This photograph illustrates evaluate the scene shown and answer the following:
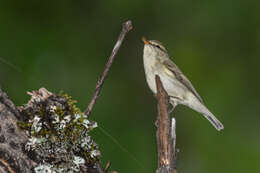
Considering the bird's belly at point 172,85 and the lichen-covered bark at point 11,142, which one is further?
the bird's belly at point 172,85

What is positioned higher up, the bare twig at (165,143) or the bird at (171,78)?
the bird at (171,78)

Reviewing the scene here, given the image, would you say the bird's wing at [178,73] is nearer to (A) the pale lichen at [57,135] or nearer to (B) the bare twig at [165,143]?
(B) the bare twig at [165,143]

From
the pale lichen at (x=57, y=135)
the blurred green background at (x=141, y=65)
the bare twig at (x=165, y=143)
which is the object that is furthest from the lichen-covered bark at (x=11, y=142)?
the blurred green background at (x=141, y=65)

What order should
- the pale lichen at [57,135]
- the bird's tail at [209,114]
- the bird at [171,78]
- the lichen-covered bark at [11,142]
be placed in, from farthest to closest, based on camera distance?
the bird's tail at [209,114] < the bird at [171,78] < the pale lichen at [57,135] < the lichen-covered bark at [11,142]

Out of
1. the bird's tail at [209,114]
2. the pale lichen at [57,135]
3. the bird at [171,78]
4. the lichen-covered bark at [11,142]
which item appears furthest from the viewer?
the bird's tail at [209,114]

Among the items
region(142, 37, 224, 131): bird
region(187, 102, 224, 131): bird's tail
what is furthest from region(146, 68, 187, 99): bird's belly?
region(187, 102, 224, 131): bird's tail

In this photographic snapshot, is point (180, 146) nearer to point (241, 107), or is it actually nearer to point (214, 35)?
point (241, 107)

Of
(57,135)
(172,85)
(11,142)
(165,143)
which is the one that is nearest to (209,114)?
(172,85)
